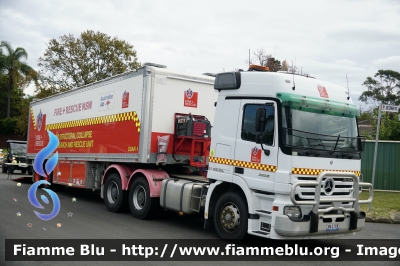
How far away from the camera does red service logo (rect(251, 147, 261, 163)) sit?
27.5 ft

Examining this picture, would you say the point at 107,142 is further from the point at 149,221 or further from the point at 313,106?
the point at 313,106

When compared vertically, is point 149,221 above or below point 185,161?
below

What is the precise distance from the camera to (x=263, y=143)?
8297mm

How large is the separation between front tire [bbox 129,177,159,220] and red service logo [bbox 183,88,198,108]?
216 centimetres

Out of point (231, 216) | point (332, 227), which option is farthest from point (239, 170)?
point (332, 227)

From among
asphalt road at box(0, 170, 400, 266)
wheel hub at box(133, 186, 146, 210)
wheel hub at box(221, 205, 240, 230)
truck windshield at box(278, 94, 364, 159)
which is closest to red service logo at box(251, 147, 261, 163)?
truck windshield at box(278, 94, 364, 159)

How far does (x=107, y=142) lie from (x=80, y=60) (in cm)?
2860

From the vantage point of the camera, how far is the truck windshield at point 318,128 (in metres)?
8.11

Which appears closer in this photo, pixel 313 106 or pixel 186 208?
pixel 313 106

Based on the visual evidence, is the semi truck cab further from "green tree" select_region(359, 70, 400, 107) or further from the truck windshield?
"green tree" select_region(359, 70, 400, 107)

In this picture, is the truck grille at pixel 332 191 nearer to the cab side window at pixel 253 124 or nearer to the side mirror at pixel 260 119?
the cab side window at pixel 253 124

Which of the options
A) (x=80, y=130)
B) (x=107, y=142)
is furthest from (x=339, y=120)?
(x=80, y=130)

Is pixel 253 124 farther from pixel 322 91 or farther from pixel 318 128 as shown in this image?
pixel 322 91

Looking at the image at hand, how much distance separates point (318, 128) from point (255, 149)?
1171 millimetres
